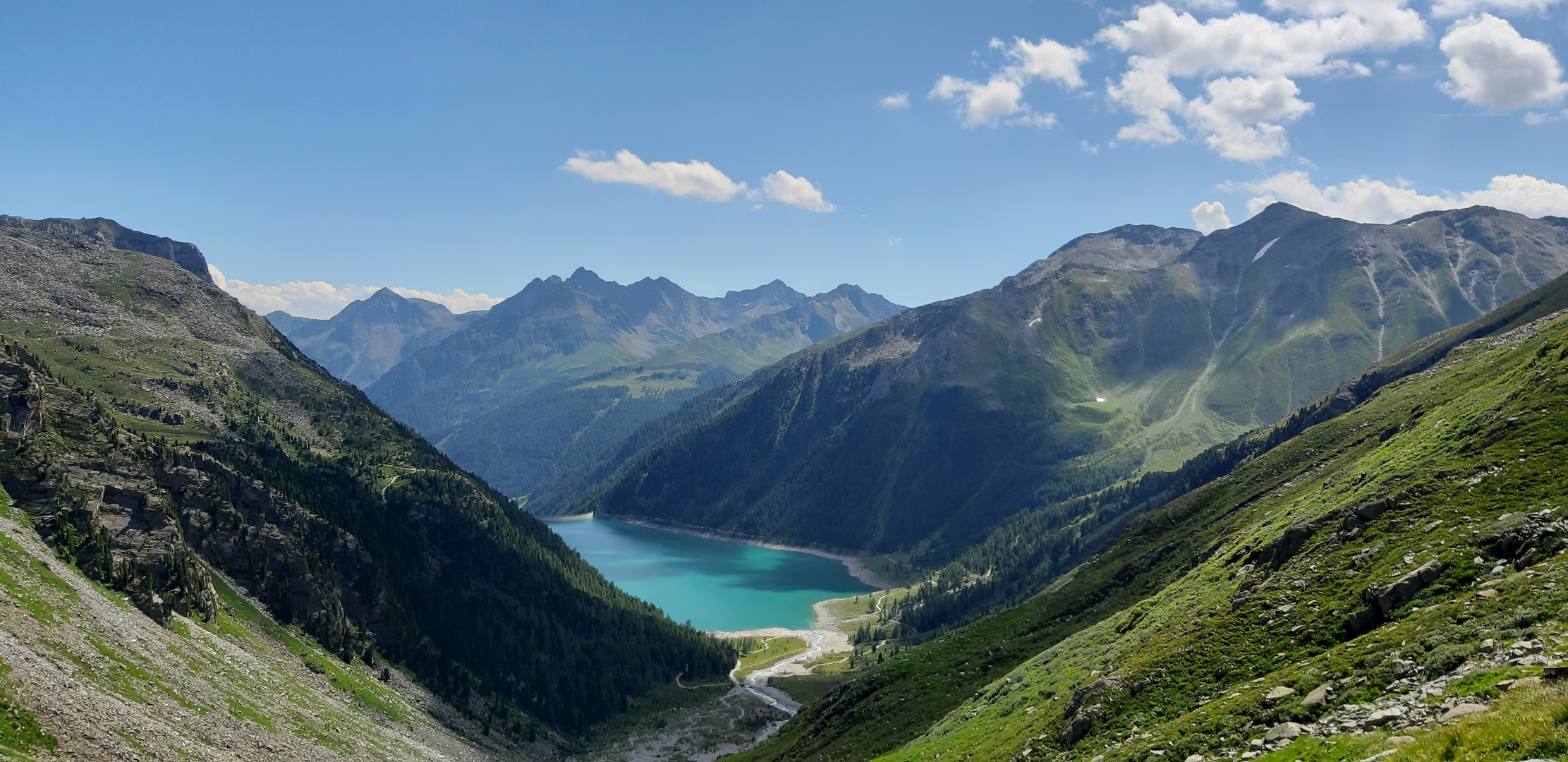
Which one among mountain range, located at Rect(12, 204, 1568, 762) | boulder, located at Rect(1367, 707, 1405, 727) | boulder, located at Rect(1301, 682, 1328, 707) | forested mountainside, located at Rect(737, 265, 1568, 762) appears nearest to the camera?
boulder, located at Rect(1367, 707, 1405, 727)


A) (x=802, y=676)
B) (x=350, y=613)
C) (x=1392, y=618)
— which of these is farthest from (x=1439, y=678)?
(x=802, y=676)

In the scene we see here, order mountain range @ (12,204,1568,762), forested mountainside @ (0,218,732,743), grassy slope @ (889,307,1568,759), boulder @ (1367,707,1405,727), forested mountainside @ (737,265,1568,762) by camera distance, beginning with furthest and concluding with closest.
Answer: forested mountainside @ (0,218,732,743), mountain range @ (12,204,1568,762), grassy slope @ (889,307,1568,759), forested mountainside @ (737,265,1568,762), boulder @ (1367,707,1405,727)

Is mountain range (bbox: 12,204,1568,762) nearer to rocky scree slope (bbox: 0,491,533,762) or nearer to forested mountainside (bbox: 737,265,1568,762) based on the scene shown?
forested mountainside (bbox: 737,265,1568,762)

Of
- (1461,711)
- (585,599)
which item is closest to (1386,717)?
(1461,711)

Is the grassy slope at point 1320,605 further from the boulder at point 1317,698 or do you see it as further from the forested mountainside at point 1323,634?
the boulder at point 1317,698

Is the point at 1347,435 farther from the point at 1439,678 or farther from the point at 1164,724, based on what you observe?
the point at 1439,678

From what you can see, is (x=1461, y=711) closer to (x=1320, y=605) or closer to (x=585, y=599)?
(x=1320, y=605)

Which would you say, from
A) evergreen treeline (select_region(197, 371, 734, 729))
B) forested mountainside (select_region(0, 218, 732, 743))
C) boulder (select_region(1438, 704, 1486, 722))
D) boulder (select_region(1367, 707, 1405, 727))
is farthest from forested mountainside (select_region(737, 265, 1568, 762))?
forested mountainside (select_region(0, 218, 732, 743))
